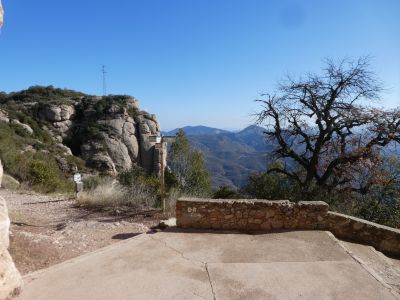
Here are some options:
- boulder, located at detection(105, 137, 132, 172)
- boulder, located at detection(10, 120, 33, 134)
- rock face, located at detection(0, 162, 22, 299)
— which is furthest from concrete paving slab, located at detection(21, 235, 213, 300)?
boulder, located at detection(10, 120, 33, 134)

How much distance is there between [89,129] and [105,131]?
→ 61.3 inches

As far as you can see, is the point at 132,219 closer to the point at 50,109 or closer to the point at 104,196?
the point at 104,196

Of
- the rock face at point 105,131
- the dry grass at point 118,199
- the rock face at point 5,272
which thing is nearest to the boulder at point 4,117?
the rock face at point 105,131

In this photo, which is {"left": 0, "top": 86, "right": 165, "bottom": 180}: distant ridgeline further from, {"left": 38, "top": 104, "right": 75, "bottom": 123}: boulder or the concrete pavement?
the concrete pavement

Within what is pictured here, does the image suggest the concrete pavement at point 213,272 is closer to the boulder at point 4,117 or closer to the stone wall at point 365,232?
the stone wall at point 365,232

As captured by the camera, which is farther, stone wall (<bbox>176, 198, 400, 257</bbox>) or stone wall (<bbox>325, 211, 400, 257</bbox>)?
stone wall (<bbox>176, 198, 400, 257</bbox>)

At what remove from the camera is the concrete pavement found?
4355mm

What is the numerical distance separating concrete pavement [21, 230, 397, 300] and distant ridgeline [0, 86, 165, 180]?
2476cm

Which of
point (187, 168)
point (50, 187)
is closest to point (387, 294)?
point (50, 187)

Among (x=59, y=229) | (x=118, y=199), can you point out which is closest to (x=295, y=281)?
(x=59, y=229)

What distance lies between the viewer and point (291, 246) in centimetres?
602

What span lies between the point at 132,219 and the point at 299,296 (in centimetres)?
539

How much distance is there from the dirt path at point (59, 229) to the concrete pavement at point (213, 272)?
78 cm

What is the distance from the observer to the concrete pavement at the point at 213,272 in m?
4.36
